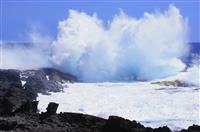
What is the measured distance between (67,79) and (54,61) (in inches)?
320

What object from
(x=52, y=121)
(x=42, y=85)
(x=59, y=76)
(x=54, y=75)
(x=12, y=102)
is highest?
(x=59, y=76)

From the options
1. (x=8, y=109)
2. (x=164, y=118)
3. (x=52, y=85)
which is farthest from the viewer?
(x=52, y=85)

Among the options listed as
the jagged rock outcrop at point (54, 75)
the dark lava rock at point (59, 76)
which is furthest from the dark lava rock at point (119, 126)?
the dark lava rock at point (59, 76)

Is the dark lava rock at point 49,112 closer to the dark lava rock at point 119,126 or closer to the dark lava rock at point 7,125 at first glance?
the dark lava rock at point 7,125

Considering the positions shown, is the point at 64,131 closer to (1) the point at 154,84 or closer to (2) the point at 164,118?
(2) the point at 164,118

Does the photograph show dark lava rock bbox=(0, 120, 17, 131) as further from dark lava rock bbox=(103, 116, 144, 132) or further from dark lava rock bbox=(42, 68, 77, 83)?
dark lava rock bbox=(42, 68, 77, 83)

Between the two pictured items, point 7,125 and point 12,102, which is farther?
point 12,102

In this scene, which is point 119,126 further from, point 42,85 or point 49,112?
point 42,85

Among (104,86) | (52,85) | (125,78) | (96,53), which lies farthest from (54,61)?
(52,85)

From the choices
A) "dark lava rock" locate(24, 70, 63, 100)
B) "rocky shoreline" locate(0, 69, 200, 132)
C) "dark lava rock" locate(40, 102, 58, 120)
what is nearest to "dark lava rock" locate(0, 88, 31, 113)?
"rocky shoreline" locate(0, 69, 200, 132)

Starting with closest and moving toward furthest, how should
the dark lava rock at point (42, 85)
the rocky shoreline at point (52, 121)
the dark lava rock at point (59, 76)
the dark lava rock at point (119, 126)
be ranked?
the dark lava rock at point (119, 126)
the rocky shoreline at point (52, 121)
the dark lava rock at point (42, 85)
the dark lava rock at point (59, 76)

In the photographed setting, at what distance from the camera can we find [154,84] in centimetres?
3744

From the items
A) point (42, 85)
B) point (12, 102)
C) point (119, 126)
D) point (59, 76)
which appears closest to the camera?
point (119, 126)

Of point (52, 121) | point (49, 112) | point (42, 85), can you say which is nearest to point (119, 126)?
point (52, 121)
